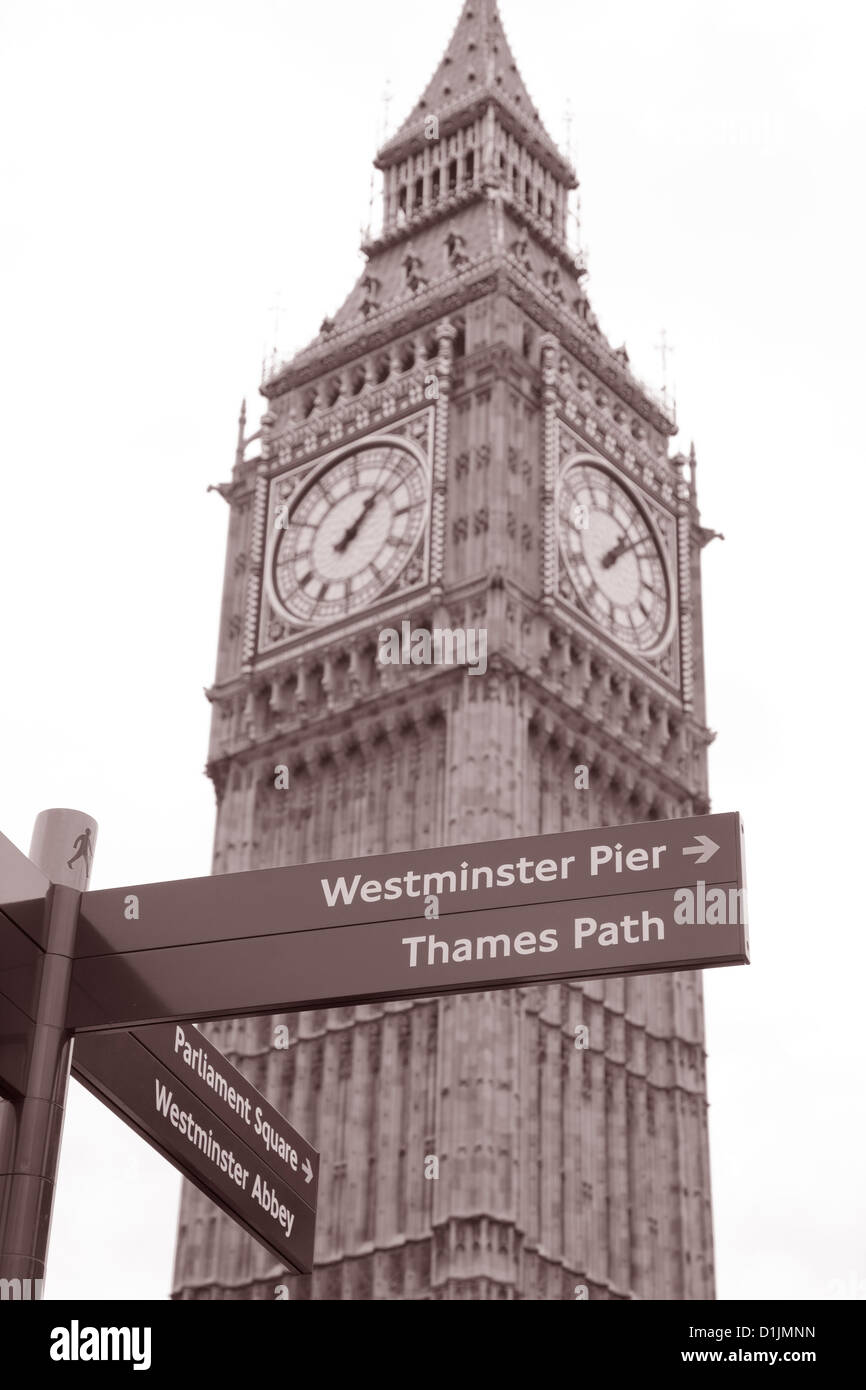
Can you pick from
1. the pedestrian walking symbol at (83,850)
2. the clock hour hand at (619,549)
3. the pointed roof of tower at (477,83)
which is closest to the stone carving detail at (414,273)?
the pointed roof of tower at (477,83)

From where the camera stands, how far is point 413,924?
27.1 feet

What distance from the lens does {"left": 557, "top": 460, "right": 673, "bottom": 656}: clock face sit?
53500mm

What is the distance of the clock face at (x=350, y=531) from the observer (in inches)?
2083

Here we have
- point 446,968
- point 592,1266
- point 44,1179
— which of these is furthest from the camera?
point 592,1266

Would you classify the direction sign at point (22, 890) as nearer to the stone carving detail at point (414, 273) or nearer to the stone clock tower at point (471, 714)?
the stone clock tower at point (471, 714)

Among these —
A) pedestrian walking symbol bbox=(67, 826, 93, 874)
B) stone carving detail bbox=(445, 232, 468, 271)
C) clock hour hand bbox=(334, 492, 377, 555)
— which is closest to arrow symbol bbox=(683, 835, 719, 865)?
pedestrian walking symbol bbox=(67, 826, 93, 874)

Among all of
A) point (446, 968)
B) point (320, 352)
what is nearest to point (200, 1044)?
point (446, 968)

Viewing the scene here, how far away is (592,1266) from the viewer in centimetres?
4525

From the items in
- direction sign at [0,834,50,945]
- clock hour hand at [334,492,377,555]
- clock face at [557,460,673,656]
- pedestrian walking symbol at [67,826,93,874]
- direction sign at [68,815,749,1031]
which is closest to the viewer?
direction sign at [0,834,50,945]

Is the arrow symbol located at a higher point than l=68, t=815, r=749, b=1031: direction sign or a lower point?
higher

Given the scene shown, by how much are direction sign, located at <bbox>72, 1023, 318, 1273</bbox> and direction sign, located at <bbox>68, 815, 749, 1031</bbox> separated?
48cm

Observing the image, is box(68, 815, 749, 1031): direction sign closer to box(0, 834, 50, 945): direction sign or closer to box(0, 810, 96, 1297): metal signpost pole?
box(0, 810, 96, 1297): metal signpost pole
